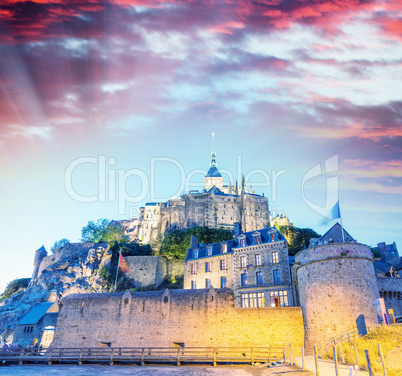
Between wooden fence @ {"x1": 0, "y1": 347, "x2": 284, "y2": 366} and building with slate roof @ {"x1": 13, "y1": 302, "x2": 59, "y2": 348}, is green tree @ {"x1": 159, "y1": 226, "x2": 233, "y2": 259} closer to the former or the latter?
building with slate roof @ {"x1": 13, "y1": 302, "x2": 59, "y2": 348}

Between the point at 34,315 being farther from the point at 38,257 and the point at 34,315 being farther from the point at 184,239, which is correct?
the point at 38,257

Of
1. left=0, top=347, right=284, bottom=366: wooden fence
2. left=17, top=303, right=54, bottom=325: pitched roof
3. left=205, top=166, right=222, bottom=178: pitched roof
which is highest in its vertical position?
left=205, top=166, right=222, bottom=178: pitched roof

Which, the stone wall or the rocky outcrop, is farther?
the rocky outcrop

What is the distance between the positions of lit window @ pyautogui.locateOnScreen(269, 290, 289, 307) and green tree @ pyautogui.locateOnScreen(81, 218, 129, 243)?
45.2 meters

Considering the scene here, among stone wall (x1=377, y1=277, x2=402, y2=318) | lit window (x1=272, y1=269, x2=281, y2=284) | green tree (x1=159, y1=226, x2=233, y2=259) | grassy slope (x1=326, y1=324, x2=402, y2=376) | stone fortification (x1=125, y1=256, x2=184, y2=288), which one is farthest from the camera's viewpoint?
green tree (x1=159, y1=226, x2=233, y2=259)

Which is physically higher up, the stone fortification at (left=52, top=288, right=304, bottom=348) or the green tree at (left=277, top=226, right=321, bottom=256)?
the green tree at (left=277, top=226, right=321, bottom=256)

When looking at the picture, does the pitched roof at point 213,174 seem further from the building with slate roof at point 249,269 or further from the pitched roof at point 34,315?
the pitched roof at point 34,315

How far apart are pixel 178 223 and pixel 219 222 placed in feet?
33.6

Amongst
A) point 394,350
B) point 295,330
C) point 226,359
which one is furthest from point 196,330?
point 394,350

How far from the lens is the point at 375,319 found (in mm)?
20062

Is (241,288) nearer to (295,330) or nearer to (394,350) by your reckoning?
(295,330)

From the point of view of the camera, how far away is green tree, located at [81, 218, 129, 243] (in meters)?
69.4

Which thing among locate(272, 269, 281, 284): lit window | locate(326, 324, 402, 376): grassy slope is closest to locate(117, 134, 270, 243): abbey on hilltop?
locate(272, 269, 281, 284): lit window

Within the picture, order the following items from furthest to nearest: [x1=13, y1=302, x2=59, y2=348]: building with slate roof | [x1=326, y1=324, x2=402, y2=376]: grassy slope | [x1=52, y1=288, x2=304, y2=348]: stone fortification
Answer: [x1=13, y1=302, x2=59, y2=348]: building with slate roof, [x1=52, y1=288, x2=304, y2=348]: stone fortification, [x1=326, y1=324, x2=402, y2=376]: grassy slope
